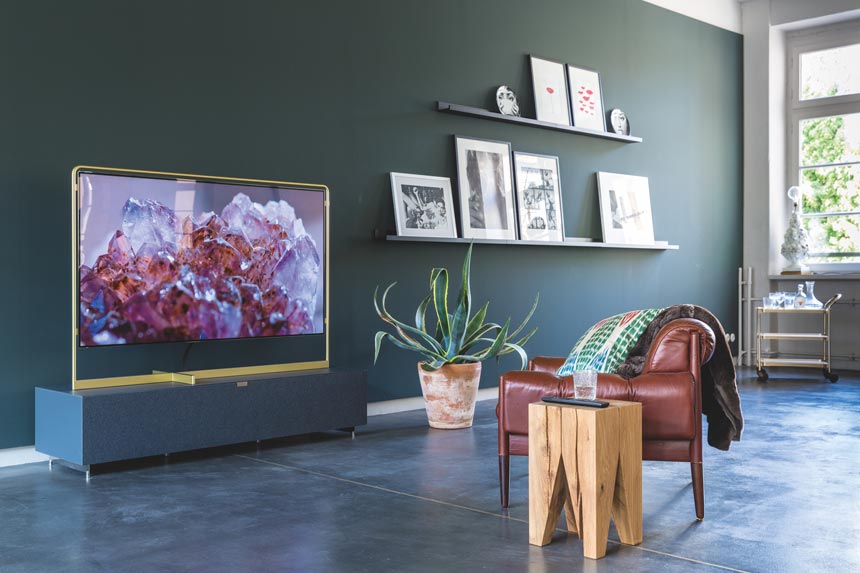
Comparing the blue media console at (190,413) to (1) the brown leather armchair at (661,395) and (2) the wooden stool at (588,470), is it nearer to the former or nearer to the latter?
(1) the brown leather armchair at (661,395)

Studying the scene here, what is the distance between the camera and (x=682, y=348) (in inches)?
136

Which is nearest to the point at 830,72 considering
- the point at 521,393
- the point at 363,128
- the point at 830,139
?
the point at 830,139

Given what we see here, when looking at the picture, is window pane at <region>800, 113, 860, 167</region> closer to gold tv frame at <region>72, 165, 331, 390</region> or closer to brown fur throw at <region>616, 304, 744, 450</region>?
gold tv frame at <region>72, 165, 331, 390</region>

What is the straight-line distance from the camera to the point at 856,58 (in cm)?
873

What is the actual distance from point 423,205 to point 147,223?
2134 mm

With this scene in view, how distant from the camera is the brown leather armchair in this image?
132 inches

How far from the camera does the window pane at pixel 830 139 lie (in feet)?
28.7

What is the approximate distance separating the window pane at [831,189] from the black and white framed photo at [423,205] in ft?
14.7

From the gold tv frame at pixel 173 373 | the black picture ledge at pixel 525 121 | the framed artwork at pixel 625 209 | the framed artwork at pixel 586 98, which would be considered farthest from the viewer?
the framed artwork at pixel 625 209

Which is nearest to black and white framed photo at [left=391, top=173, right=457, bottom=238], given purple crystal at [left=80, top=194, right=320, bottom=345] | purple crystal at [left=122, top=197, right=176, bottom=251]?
purple crystal at [left=80, top=194, right=320, bottom=345]

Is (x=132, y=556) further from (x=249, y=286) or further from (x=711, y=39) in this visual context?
(x=711, y=39)

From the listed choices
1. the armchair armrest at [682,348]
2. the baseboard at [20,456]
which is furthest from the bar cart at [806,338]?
the baseboard at [20,456]

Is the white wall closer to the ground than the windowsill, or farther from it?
farther from it

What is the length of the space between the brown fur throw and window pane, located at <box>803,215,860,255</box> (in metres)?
5.82
